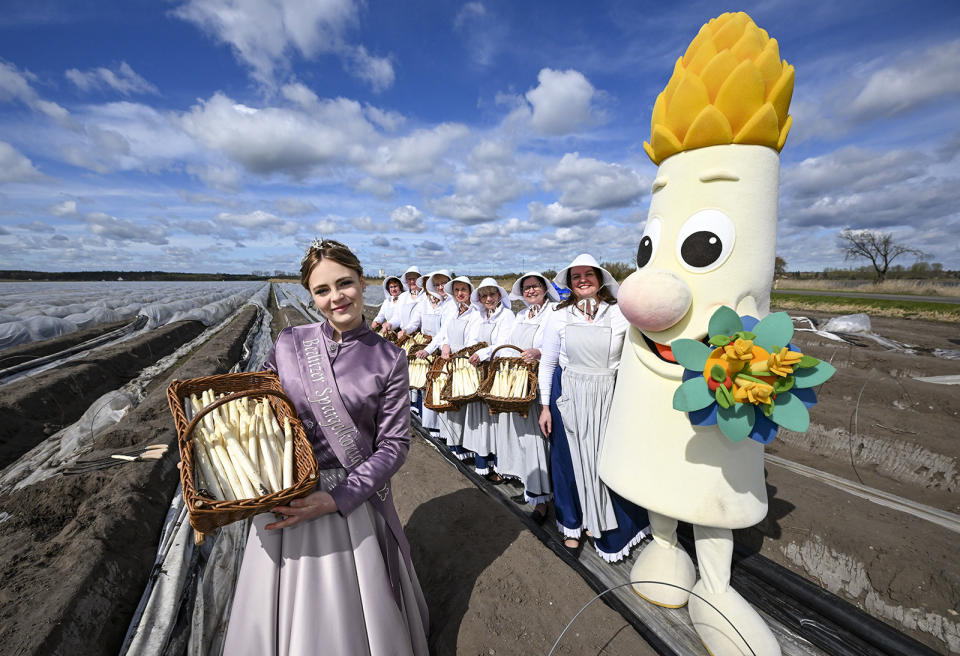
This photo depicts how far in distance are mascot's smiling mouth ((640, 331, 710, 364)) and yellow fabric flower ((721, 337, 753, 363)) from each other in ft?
0.93

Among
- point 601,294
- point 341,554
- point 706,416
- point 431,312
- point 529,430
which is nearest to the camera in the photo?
point 341,554

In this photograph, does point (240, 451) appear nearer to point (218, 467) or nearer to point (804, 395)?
point (218, 467)

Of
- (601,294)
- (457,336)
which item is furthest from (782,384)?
(457,336)

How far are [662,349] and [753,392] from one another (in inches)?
21.0

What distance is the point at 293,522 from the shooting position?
1362 mm

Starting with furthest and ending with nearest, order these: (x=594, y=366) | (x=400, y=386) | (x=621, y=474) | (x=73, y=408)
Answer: (x=73, y=408) → (x=594, y=366) → (x=621, y=474) → (x=400, y=386)

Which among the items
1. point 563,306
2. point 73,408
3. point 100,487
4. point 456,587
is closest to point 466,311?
point 563,306

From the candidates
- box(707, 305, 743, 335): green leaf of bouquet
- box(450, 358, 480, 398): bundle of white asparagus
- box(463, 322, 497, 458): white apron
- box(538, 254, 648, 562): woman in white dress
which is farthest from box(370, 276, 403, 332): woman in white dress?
box(707, 305, 743, 335): green leaf of bouquet

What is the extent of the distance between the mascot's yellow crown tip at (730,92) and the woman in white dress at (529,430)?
1.77m

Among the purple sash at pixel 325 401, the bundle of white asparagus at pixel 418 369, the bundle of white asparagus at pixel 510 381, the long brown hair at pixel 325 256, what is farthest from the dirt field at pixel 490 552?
the long brown hair at pixel 325 256

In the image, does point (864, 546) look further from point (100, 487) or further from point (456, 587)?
point (100, 487)

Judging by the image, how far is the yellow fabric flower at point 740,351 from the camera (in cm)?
163

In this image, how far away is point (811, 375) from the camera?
165 cm

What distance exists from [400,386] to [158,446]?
165 inches
